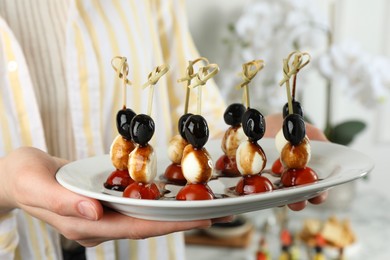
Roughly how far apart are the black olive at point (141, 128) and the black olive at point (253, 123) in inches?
3.6

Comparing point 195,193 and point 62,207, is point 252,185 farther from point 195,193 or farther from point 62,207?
point 62,207

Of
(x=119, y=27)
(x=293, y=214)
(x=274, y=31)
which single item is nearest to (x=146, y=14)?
(x=119, y=27)

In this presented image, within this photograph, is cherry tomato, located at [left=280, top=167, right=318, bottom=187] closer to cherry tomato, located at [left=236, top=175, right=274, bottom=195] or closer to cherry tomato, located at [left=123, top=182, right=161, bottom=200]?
cherry tomato, located at [left=236, top=175, right=274, bottom=195]

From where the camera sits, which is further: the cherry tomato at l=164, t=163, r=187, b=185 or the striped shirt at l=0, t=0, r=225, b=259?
the striped shirt at l=0, t=0, r=225, b=259

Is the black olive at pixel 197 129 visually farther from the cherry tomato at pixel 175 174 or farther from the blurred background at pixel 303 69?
the blurred background at pixel 303 69

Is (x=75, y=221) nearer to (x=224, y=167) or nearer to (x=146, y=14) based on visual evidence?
(x=224, y=167)

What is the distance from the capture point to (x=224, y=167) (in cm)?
63

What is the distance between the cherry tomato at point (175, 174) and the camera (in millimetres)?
592

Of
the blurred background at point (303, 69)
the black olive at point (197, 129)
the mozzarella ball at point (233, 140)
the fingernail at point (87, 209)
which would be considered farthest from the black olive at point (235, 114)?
the blurred background at point (303, 69)

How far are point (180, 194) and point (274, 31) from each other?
85cm

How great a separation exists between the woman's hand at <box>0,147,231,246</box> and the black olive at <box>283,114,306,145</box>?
12 centimetres

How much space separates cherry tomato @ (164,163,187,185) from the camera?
0.59 metres

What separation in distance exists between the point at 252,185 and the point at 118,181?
0.13m

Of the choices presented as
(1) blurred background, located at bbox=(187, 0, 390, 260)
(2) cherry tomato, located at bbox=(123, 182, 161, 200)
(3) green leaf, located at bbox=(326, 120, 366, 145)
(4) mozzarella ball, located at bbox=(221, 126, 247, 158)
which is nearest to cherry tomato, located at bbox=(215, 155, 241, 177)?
(4) mozzarella ball, located at bbox=(221, 126, 247, 158)
